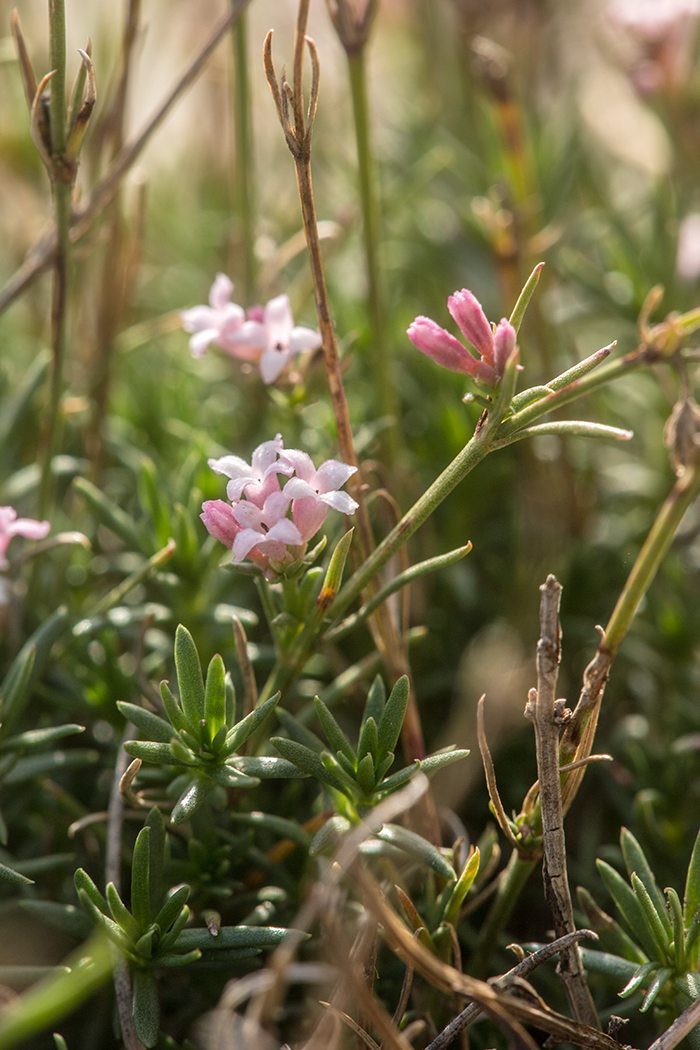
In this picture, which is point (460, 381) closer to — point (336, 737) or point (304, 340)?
point (304, 340)

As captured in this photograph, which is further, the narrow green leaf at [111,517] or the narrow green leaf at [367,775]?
the narrow green leaf at [111,517]

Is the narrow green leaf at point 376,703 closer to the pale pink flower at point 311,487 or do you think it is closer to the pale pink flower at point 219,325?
the pale pink flower at point 311,487

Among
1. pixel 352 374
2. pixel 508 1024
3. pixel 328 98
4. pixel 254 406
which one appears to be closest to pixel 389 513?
pixel 254 406

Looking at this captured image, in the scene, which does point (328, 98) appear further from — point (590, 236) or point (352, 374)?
point (352, 374)

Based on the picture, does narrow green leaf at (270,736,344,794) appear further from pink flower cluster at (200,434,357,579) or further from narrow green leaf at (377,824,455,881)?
pink flower cluster at (200,434,357,579)

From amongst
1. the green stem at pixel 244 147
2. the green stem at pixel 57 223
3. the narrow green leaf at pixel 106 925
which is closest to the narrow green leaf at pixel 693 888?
the narrow green leaf at pixel 106 925
